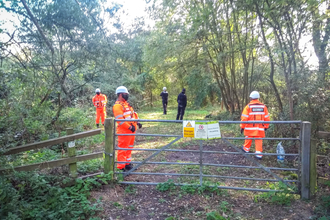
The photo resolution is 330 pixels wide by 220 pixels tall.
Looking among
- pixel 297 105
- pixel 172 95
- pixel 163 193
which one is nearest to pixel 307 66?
pixel 297 105

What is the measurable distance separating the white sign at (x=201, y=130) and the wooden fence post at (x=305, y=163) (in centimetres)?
167

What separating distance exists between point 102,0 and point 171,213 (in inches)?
217

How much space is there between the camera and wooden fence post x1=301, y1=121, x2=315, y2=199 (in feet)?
12.4

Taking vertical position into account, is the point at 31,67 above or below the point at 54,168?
above

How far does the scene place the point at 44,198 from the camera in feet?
11.4

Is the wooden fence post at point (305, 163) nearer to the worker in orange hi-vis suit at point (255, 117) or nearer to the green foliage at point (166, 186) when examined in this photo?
the worker in orange hi-vis suit at point (255, 117)

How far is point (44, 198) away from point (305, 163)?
174 inches

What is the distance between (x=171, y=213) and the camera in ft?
11.6

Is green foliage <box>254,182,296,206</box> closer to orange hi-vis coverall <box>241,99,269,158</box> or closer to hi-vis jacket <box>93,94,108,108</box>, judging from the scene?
orange hi-vis coverall <box>241,99,269,158</box>

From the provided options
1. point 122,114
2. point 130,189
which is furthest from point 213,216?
point 122,114

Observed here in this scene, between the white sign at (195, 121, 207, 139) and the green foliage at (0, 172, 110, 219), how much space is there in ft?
6.51

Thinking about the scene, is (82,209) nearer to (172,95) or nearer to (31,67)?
(31,67)

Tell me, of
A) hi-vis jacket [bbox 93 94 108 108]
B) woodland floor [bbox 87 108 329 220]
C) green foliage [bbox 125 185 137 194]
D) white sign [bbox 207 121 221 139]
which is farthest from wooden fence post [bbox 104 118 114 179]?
hi-vis jacket [bbox 93 94 108 108]

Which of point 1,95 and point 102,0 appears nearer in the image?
point 1,95
